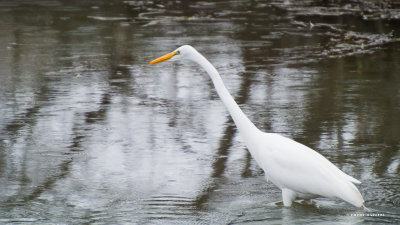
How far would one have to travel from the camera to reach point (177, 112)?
31.5 ft

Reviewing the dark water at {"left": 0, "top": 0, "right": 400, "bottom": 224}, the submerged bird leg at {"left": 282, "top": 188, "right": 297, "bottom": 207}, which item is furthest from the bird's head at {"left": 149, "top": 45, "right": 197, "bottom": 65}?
the submerged bird leg at {"left": 282, "top": 188, "right": 297, "bottom": 207}

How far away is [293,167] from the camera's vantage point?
20.1ft

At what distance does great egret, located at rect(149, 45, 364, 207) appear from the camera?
595 cm

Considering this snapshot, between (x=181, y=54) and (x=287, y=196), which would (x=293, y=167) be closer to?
(x=287, y=196)

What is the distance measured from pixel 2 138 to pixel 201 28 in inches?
337

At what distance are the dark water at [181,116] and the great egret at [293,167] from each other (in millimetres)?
195

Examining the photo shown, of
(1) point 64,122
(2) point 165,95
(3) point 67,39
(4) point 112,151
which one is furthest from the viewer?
(3) point 67,39

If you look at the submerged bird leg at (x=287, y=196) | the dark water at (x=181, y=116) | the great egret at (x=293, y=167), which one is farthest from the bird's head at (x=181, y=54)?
the submerged bird leg at (x=287, y=196)

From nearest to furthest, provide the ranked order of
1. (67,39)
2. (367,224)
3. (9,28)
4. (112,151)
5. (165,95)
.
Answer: (367,224)
(112,151)
(165,95)
(67,39)
(9,28)

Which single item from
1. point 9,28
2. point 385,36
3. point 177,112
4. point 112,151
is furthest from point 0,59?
point 385,36

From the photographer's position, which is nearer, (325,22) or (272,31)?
(272,31)

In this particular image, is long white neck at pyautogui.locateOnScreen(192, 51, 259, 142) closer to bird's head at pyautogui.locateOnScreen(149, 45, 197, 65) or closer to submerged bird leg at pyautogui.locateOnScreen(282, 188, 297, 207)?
bird's head at pyautogui.locateOnScreen(149, 45, 197, 65)

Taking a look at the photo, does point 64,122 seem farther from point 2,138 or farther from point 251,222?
point 251,222

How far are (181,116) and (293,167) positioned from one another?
3435mm
